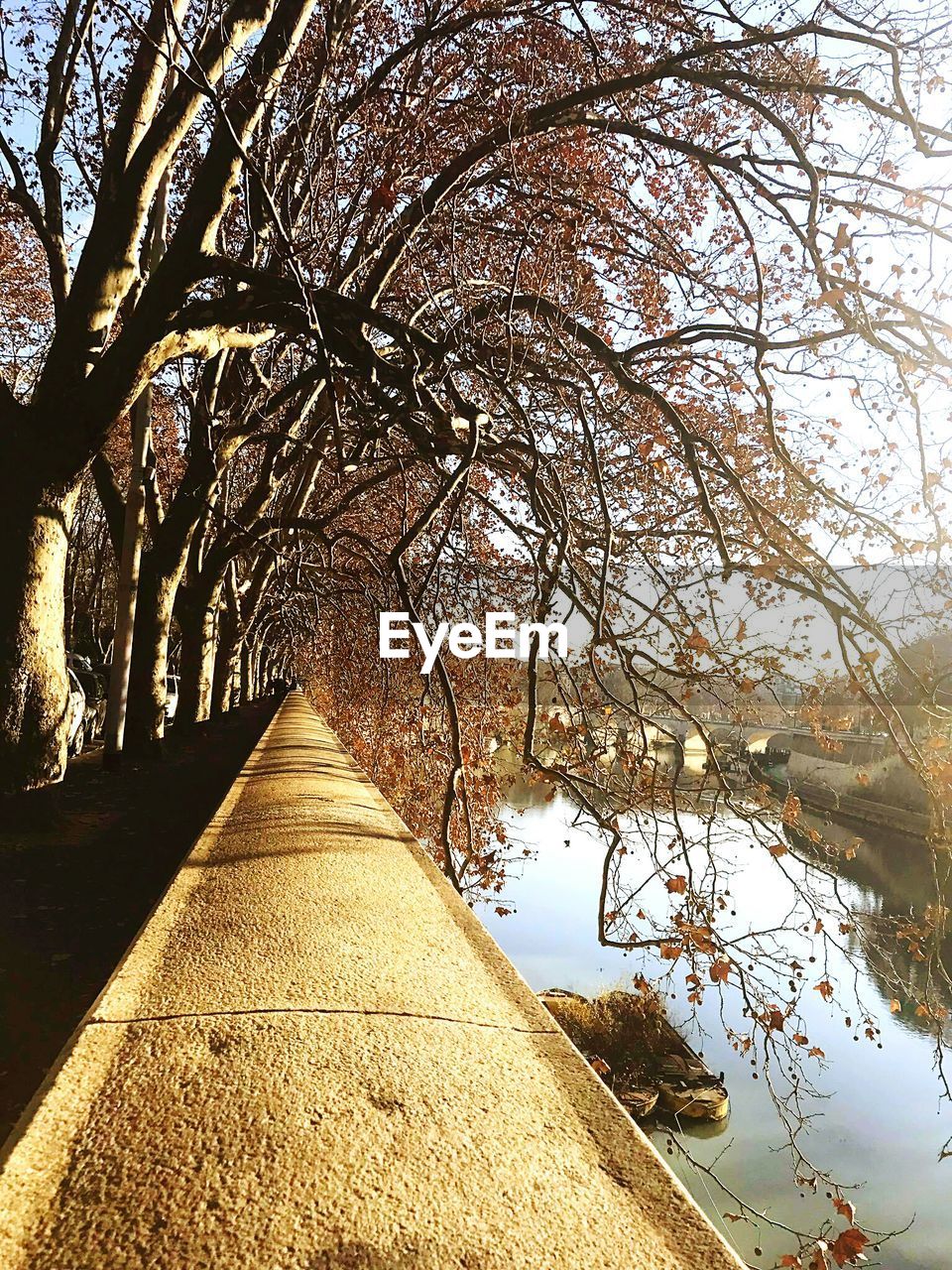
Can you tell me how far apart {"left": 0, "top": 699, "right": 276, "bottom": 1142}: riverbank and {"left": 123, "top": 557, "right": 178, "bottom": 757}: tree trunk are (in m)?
1.66

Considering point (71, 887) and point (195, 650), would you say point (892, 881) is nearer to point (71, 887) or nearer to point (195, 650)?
point (195, 650)

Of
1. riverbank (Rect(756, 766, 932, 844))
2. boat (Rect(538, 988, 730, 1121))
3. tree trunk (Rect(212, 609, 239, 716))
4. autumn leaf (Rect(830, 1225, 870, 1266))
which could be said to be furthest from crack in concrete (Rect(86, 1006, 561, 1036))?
riverbank (Rect(756, 766, 932, 844))

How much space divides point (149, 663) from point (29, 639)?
4.55 meters

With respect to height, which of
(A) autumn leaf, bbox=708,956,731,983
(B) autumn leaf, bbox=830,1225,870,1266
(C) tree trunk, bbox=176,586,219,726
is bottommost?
(B) autumn leaf, bbox=830,1225,870,1266

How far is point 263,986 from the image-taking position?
1.87m

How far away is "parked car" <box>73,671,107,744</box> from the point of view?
13.9 m

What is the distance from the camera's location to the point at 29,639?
17.1 feet

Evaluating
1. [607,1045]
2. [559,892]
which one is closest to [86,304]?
[607,1045]

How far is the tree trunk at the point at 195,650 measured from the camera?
41.8 feet

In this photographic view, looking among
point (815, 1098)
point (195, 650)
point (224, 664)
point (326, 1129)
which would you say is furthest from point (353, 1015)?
point (224, 664)

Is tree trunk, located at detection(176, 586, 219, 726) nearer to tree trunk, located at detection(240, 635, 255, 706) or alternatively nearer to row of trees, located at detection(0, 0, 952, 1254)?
row of trees, located at detection(0, 0, 952, 1254)

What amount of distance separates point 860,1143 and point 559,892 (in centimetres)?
1240

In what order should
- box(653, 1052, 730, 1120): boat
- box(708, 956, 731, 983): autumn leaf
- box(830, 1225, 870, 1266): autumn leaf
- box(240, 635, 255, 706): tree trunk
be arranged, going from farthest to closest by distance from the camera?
box(240, 635, 255, 706): tree trunk
box(653, 1052, 730, 1120): boat
box(708, 956, 731, 983): autumn leaf
box(830, 1225, 870, 1266): autumn leaf

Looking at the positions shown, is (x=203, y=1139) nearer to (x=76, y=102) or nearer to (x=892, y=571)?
(x=892, y=571)
